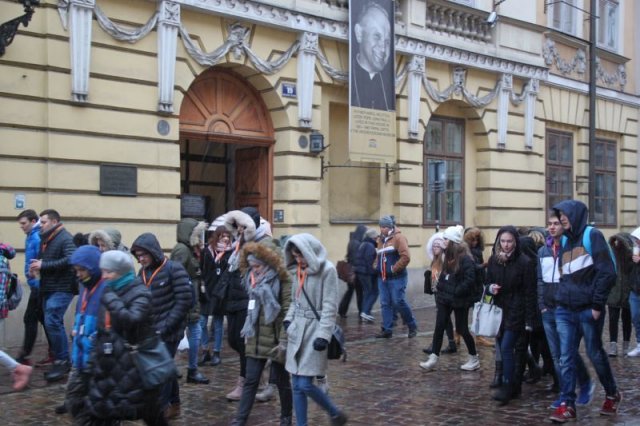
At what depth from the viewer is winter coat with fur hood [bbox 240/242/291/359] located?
6945 millimetres

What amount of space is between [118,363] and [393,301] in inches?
303

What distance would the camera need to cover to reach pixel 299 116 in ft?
50.0

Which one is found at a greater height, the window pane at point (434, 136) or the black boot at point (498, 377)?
the window pane at point (434, 136)

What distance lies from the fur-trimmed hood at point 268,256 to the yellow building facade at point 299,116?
574 centimetres

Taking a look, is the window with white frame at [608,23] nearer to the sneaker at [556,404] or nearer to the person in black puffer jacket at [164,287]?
the sneaker at [556,404]

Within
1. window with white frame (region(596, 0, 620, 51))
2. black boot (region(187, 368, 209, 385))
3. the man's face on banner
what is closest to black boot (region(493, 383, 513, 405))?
black boot (region(187, 368, 209, 385))

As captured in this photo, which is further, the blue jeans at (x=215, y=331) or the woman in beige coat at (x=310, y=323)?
the blue jeans at (x=215, y=331)

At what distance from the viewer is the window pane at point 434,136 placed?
18453 millimetres

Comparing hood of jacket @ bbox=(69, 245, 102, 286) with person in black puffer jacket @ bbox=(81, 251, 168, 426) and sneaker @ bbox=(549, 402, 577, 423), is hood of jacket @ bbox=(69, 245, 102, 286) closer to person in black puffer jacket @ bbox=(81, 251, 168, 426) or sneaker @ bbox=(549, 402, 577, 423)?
person in black puffer jacket @ bbox=(81, 251, 168, 426)

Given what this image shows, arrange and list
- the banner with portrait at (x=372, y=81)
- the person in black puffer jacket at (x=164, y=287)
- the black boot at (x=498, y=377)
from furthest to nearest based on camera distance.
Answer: the banner with portrait at (x=372, y=81), the black boot at (x=498, y=377), the person in black puffer jacket at (x=164, y=287)

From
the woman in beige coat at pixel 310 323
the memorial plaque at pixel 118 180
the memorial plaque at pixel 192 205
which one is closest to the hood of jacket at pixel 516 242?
the woman in beige coat at pixel 310 323

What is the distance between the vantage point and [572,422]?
296 inches

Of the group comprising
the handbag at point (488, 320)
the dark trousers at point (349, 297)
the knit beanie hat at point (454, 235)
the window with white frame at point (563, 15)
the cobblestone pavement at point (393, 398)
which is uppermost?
the window with white frame at point (563, 15)

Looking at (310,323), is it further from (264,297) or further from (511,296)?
(511,296)
